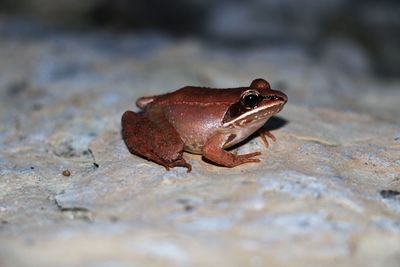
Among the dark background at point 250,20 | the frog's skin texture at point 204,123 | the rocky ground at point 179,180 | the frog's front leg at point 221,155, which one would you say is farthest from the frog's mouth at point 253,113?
A: the dark background at point 250,20

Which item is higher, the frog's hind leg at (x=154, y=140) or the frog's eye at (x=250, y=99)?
the frog's eye at (x=250, y=99)

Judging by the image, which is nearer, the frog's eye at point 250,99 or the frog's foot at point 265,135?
the frog's eye at point 250,99

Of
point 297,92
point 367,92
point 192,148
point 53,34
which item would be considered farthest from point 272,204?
point 53,34

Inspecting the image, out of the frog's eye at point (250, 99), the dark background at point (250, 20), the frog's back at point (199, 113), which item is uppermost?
the dark background at point (250, 20)

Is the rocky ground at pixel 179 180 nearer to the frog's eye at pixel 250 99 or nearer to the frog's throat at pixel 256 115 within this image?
the frog's throat at pixel 256 115

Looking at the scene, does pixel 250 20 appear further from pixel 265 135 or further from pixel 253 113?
pixel 253 113
